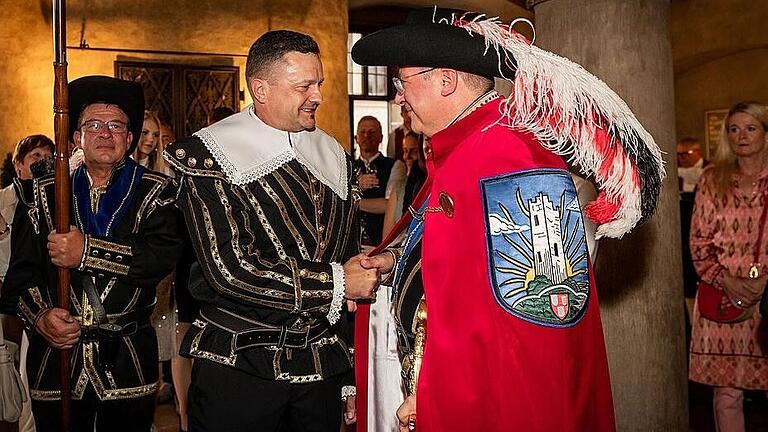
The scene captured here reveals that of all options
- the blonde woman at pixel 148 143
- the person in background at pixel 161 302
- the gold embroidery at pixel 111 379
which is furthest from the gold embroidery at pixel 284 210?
the blonde woman at pixel 148 143

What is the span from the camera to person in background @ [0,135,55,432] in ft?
14.1

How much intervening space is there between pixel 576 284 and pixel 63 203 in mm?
1754

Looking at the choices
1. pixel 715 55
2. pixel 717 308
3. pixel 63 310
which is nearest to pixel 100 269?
pixel 63 310

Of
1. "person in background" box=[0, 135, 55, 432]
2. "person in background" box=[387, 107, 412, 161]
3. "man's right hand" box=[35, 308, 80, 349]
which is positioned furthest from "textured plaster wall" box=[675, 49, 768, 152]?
"man's right hand" box=[35, 308, 80, 349]

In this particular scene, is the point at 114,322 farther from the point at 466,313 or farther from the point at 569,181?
the point at 569,181

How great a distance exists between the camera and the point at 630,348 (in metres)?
4.62

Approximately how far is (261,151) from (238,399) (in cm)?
73

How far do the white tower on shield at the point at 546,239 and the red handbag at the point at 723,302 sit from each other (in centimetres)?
289

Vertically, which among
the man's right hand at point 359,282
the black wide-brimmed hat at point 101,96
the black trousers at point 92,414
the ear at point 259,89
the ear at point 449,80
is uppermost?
the black wide-brimmed hat at point 101,96

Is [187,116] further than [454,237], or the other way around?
[187,116]

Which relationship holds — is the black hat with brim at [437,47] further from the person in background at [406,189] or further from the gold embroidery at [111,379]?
the person in background at [406,189]

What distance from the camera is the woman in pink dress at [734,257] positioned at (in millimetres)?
4738

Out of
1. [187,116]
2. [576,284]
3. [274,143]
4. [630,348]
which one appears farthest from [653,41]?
[187,116]

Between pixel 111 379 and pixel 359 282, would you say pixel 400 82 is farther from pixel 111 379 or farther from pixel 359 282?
pixel 111 379
